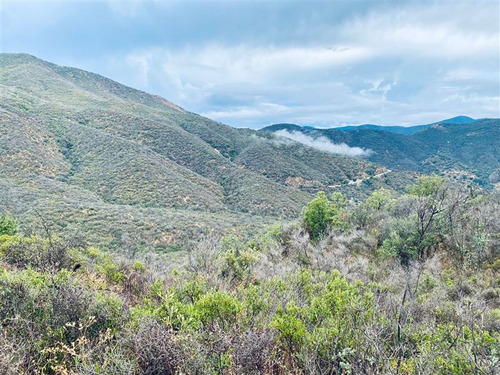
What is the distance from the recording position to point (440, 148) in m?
139

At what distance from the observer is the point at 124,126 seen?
224ft

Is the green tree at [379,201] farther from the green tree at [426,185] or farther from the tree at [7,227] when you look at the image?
the tree at [7,227]

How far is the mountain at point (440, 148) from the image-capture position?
112938mm

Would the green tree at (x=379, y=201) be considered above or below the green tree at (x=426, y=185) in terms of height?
below

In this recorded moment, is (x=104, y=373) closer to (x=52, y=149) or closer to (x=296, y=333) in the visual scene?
(x=296, y=333)

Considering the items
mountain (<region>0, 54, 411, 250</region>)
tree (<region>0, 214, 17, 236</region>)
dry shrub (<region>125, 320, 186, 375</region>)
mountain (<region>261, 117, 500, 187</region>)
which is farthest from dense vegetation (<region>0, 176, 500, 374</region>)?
mountain (<region>261, 117, 500, 187</region>)

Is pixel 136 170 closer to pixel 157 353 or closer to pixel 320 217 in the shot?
pixel 320 217

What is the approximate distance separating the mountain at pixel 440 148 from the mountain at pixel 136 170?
44727 millimetres

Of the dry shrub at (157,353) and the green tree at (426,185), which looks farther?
the green tree at (426,185)

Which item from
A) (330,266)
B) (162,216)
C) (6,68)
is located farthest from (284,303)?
(6,68)

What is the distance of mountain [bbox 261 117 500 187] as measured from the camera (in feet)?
371

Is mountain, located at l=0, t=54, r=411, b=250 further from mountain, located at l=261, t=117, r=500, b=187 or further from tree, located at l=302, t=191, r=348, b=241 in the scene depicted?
mountain, located at l=261, t=117, r=500, b=187

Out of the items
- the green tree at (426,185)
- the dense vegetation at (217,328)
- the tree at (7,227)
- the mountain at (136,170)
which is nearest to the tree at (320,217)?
the green tree at (426,185)

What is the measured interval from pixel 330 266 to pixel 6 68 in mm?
120376
